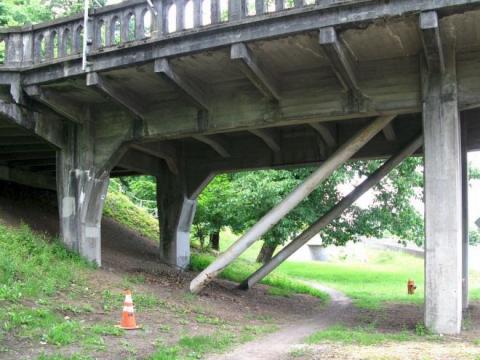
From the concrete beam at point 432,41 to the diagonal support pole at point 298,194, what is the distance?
4.53 ft

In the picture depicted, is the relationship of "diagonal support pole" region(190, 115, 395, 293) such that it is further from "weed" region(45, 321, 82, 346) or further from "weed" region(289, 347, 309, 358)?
"weed" region(45, 321, 82, 346)

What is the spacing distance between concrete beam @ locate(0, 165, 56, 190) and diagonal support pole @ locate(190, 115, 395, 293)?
7824 millimetres

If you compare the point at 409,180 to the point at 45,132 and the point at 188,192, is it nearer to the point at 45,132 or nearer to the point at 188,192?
the point at 188,192

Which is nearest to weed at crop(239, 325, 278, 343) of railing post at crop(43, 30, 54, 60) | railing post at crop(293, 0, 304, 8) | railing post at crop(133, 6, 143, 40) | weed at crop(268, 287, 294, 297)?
weed at crop(268, 287, 294, 297)

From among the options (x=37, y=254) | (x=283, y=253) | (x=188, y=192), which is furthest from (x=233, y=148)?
(x=37, y=254)

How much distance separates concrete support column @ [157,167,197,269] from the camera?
15.5m

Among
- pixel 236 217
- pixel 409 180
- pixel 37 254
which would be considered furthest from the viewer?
pixel 236 217

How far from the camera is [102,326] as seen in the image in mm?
7840

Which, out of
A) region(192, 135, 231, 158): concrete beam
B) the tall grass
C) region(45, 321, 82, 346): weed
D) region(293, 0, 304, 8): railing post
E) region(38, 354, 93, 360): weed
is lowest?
region(38, 354, 93, 360): weed

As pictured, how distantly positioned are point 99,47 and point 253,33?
11.0ft

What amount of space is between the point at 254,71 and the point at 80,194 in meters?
5.29

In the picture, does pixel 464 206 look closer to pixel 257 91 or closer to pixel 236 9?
pixel 257 91

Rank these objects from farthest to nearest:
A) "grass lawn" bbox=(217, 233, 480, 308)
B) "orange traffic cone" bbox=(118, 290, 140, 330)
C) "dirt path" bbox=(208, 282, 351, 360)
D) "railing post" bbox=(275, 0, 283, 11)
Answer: "grass lawn" bbox=(217, 233, 480, 308) → "railing post" bbox=(275, 0, 283, 11) → "orange traffic cone" bbox=(118, 290, 140, 330) → "dirt path" bbox=(208, 282, 351, 360)

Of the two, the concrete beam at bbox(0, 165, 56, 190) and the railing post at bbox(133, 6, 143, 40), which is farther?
the concrete beam at bbox(0, 165, 56, 190)
